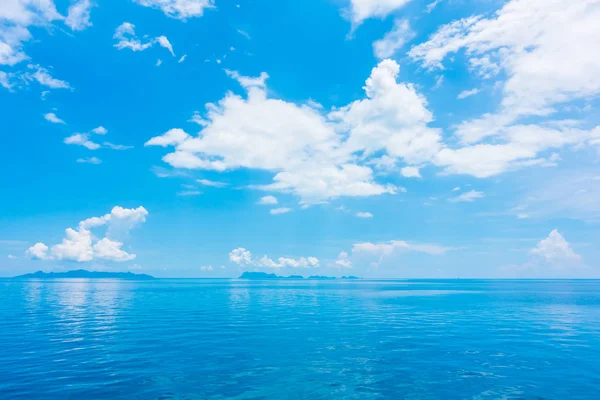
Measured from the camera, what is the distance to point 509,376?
2666 cm

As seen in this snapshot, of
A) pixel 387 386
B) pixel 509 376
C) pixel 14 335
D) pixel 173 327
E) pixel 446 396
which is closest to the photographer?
pixel 446 396

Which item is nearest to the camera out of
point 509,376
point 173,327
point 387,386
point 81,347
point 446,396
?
point 446,396

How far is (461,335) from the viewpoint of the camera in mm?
43688

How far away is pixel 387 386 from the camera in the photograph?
24.3m

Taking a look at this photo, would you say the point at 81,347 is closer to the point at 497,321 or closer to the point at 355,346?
the point at 355,346

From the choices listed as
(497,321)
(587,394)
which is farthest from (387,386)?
(497,321)

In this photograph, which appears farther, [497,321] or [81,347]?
[497,321]

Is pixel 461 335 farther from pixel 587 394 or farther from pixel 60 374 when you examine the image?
pixel 60 374

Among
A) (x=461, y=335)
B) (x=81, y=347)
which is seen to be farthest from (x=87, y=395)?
(x=461, y=335)

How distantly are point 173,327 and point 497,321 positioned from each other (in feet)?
161

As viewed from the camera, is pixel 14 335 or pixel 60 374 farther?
pixel 14 335

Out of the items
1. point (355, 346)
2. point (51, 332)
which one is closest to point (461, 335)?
point (355, 346)

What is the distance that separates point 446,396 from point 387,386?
12.2ft

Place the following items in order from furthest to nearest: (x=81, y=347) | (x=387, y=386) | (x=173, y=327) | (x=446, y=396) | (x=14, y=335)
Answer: (x=173, y=327) → (x=14, y=335) → (x=81, y=347) → (x=387, y=386) → (x=446, y=396)
